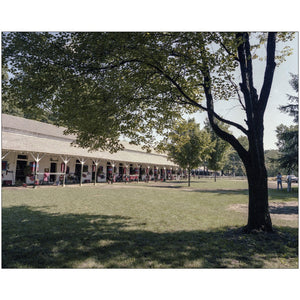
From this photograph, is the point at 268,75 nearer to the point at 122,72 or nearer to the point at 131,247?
the point at 122,72

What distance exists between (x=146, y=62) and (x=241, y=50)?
10.1 ft

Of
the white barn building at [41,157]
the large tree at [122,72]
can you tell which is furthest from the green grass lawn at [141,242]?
the white barn building at [41,157]

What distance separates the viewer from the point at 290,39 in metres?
6.89

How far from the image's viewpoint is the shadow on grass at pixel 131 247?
4.14m

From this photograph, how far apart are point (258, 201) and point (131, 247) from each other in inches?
157

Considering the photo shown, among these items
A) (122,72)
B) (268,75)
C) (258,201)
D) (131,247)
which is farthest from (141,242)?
(268,75)

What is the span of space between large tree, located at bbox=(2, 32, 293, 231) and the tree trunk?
0.03 meters

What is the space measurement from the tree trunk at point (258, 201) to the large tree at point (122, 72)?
0.03 metres

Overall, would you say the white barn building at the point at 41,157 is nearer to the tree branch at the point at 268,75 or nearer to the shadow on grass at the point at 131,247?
the shadow on grass at the point at 131,247

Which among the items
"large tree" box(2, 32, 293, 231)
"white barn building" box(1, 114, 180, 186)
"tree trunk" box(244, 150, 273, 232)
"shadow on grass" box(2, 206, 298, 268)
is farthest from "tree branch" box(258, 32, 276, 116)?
"white barn building" box(1, 114, 180, 186)

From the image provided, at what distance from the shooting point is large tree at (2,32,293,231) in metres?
5.74
